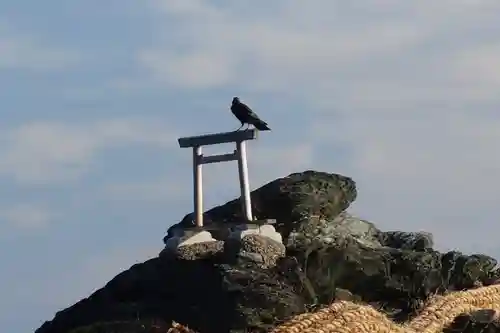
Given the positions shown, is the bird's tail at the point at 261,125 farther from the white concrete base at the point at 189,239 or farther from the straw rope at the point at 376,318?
the straw rope at the point at 376,318

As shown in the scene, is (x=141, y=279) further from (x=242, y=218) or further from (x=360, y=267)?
(x=360, y=267)

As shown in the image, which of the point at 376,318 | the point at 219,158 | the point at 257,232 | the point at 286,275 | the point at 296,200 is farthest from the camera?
the point at 219,158

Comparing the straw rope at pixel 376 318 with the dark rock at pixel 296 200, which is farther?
the dark rock at pixel 296 200

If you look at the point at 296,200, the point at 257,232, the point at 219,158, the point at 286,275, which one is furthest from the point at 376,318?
the point at 219,158

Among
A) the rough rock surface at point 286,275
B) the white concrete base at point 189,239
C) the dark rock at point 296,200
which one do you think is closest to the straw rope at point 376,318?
the rough rock surface at point 286,275

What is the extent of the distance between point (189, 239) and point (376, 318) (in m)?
2.13

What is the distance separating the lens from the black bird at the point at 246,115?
623cm

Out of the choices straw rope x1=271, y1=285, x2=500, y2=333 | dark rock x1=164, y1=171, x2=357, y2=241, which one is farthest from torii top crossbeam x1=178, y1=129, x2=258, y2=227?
straw rope x1=271, y1=285, x2=500, y2=333

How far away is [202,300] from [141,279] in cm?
86

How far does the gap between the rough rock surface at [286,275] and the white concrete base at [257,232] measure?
0.05 m

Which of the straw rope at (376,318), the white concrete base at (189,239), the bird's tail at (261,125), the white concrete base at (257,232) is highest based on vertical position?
the bird's tail at (261,125)

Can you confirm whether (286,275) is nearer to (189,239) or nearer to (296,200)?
(189,239)

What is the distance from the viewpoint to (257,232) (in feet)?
18.3

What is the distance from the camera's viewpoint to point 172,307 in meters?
5.11
